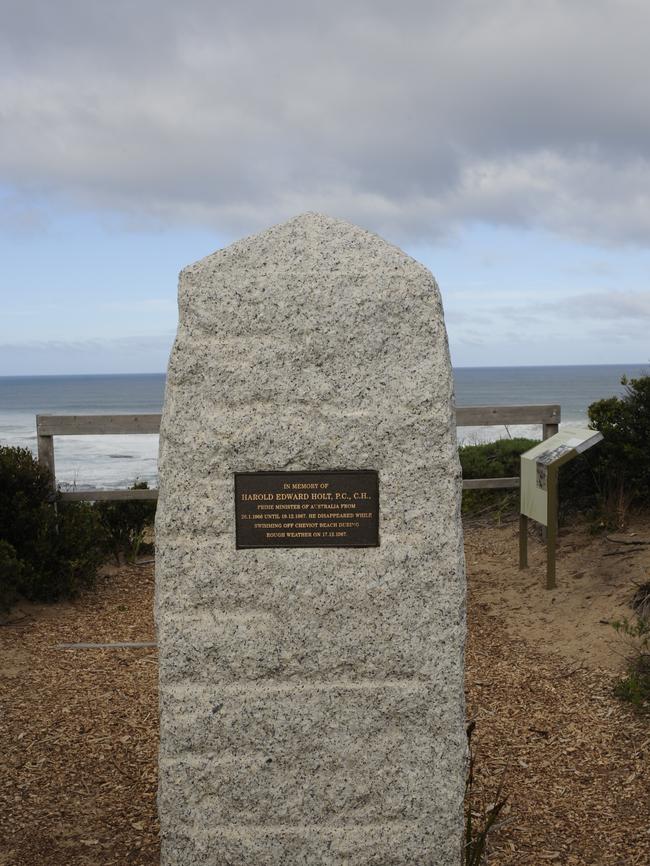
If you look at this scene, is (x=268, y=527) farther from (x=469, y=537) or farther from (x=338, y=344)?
(x=469, y=537)

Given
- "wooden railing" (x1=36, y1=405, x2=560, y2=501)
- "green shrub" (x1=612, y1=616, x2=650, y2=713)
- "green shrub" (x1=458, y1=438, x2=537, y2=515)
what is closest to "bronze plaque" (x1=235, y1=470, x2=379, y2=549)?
"green shrub" (x1=612, y1=616, x2=650, y2=713)

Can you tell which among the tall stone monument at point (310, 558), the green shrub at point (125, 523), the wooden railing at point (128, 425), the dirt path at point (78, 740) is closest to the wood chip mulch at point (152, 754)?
the dirt path at point (78, 740)

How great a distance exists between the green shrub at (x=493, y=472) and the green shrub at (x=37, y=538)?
4673mm

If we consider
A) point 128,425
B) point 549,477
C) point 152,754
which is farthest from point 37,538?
point 549,477

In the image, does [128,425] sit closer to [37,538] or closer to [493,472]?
[37,538]

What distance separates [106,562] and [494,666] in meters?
4.23

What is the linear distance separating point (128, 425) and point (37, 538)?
144 centimetres

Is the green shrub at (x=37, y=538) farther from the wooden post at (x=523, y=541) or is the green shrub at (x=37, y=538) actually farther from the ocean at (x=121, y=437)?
the wooden post at (x=523, y=541)

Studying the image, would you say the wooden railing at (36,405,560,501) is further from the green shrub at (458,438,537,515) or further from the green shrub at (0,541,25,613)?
the green shrub at (458,438,537,515)

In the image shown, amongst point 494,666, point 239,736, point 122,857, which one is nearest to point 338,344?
point 239,736

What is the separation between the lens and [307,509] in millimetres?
3188

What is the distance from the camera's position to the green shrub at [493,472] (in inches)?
398

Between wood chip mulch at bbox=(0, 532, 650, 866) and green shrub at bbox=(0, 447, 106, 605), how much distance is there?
491mm

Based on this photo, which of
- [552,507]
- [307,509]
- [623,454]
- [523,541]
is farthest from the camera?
[623,454]
